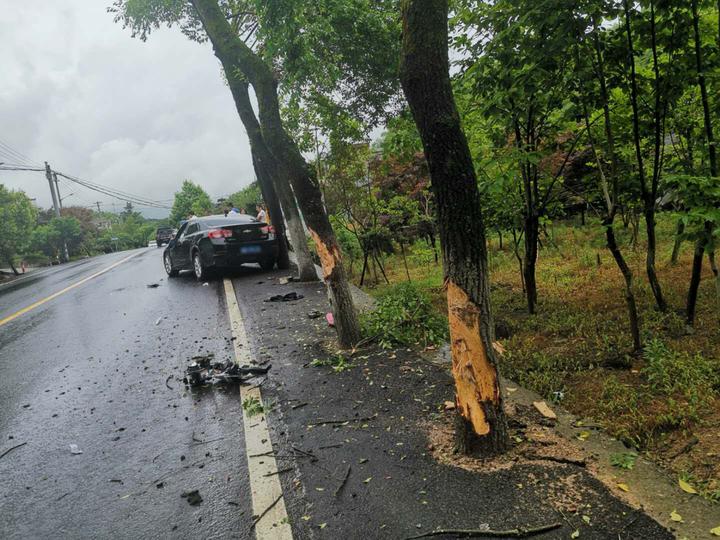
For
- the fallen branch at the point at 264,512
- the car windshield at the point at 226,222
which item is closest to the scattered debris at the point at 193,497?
the fallen branch at the point at 264,512

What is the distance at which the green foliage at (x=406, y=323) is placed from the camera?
6066mm

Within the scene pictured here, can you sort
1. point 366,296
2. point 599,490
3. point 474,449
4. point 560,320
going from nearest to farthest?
1. point 599,490
2. point 474,449
3. point 560,320
4. point 366,296

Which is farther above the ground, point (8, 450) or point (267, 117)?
point (267, 117)

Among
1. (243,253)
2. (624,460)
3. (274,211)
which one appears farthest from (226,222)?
(624,460)

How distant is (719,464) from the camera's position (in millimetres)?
2967

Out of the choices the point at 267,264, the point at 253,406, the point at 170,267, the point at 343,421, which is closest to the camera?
the point at 343,421

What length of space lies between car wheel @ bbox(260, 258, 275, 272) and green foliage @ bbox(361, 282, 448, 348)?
24.0 ft

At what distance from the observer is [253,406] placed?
4.64 meters

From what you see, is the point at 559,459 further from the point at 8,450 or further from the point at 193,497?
the point at 8,450

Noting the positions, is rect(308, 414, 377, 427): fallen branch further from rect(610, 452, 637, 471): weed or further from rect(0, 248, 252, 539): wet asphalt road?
rect(610, 452, 637, 471): weed

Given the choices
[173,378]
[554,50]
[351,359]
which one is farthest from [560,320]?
[173,378]

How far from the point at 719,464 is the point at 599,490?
0.78 meters

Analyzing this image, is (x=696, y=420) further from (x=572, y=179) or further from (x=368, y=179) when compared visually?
(x=572, y=179)

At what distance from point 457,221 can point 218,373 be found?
3.57 metres
